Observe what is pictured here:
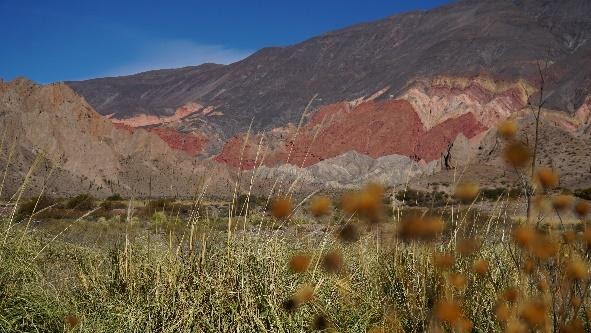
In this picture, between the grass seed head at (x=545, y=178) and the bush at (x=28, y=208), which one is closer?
the grass seed head at (x=545, y=178)

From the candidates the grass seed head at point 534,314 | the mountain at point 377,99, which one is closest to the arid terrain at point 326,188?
the grass seed head at point 534,314

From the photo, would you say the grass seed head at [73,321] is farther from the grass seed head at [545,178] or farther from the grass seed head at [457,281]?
the grass seed head at [545,178]

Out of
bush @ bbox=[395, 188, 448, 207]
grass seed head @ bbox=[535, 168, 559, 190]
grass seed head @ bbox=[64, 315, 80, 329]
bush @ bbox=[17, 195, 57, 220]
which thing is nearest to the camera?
grass seed head @ bbox=[535, 168, 559, 190]

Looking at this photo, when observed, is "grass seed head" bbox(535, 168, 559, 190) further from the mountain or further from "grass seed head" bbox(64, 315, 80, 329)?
"grass seed head" bbox(64, 315, 80, 329)

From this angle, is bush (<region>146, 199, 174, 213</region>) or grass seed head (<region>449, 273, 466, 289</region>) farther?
bush (<region>146, 199, 174, 213</region>)

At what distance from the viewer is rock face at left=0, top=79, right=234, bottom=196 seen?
129 feet

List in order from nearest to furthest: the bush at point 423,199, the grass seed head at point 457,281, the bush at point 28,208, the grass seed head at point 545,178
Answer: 1. the grass seed head at point 545,178
2. the grass seed head at point 457,281
3. the bush at point 423,199
4. the bush at point 28,208

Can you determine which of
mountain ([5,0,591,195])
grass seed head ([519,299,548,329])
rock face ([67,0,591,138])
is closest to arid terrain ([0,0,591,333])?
grass seed head ([519,299,548,329])

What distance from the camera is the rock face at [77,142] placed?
39.3 meters

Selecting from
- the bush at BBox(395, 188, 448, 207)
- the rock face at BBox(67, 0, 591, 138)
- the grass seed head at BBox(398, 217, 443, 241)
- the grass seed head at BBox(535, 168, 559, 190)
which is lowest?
the bush at BBox(395, 188, 448, 207)

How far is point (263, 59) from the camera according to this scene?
150 m

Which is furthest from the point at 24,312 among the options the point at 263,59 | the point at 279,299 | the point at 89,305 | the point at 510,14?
the point at 263,59

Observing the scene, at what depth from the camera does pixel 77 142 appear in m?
45.1

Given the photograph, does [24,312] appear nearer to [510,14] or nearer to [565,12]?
[510,14]
